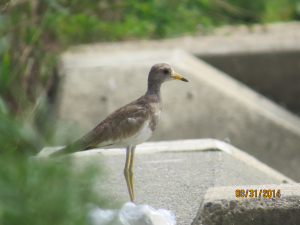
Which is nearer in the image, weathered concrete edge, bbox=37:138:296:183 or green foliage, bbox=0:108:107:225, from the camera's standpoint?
green foliage, bbox=0:108:107:225

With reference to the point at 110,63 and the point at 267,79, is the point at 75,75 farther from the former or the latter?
the point at 267,79

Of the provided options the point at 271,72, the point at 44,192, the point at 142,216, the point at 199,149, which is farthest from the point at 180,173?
the point at 271,72

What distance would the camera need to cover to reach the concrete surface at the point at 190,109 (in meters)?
5.11

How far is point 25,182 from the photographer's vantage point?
148 cm

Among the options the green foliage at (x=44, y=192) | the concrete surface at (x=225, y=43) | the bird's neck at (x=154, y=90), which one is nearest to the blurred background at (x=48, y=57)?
the green foliage at (x=44, y=192)

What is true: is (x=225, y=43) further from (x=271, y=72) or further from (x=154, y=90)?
(x=154, y=90)

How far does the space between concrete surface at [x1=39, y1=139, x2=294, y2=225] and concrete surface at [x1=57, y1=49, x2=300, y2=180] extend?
1.04 meters

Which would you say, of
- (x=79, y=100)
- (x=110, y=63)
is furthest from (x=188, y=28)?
(x=79, y=100)

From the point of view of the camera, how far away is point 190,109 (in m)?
5.14

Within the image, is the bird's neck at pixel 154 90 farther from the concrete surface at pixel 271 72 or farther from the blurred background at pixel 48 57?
the concrete surface at pixel 271 72
